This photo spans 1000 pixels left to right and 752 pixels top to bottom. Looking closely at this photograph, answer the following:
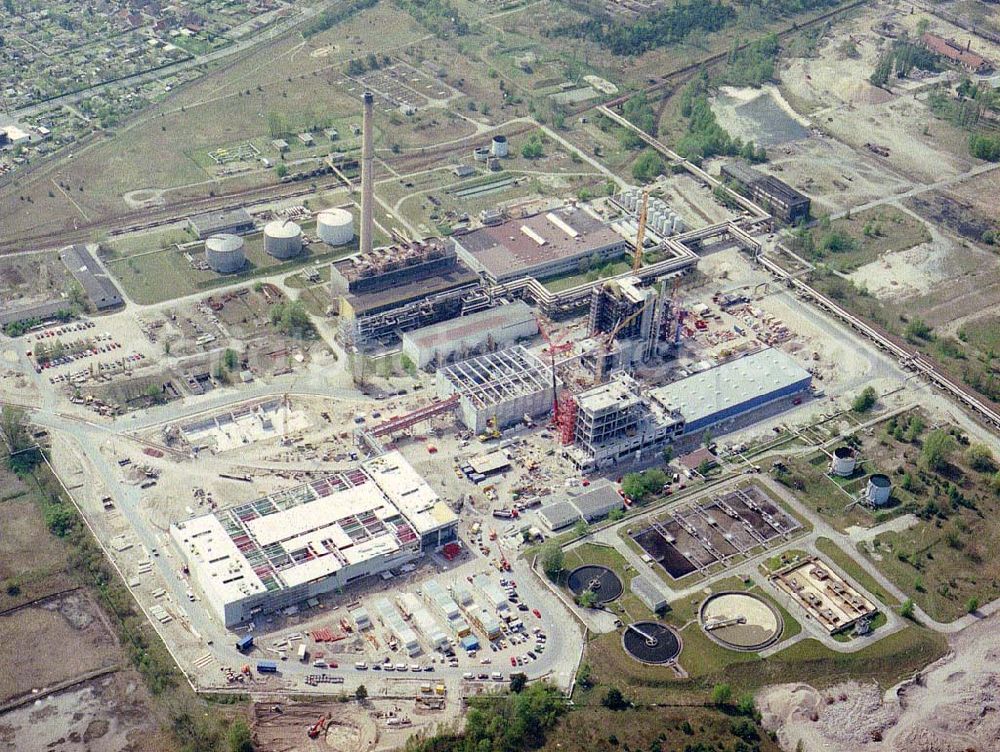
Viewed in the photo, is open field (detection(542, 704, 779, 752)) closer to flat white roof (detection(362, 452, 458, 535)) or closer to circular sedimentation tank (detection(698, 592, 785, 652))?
circular sedimentation tank (detection(698, 592, 785, 652))

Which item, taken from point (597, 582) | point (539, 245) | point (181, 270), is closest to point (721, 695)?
point (597, 582)

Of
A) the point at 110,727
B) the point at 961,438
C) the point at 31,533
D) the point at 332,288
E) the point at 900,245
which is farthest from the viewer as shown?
the point at 900,245

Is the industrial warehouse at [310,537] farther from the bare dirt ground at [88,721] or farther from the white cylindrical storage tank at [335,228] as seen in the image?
the white cylindrical storage tank at [335,228]

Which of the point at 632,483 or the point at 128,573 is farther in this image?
the point at 632,483

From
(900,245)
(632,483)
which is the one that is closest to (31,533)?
(632,483)

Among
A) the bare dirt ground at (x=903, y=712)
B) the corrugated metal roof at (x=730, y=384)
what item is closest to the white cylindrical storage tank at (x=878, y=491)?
the corrugated metal roof at (x=730, y=384)

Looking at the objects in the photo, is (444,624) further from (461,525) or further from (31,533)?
(31,533)
